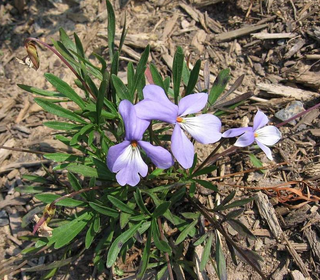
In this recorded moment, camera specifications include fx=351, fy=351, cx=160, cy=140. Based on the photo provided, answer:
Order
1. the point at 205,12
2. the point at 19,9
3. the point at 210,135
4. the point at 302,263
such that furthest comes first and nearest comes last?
the point at 19,9 → the point at 205,12 → the point at 302,263 → the point at 210,135

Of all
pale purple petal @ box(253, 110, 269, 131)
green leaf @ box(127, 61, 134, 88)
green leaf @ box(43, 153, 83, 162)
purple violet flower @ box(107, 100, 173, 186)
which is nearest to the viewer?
purple violet flower @ box(107, 100, 173, 186)

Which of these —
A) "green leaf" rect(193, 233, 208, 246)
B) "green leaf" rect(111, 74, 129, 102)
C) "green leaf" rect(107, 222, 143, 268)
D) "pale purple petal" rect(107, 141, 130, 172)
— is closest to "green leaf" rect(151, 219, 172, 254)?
"green leaf" rect(107, 222, 143, 268)

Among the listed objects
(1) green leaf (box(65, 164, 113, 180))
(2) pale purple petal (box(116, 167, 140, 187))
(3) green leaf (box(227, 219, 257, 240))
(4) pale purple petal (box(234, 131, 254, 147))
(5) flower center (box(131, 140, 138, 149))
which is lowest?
(3) green leaf (box(227, 219, 257, 240))

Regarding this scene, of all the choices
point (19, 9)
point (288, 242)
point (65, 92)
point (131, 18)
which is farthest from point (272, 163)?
point (19, 9)

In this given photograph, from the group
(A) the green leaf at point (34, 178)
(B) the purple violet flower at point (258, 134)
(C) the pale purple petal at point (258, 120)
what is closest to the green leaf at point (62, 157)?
(A) the green leaf at point (34, 178)

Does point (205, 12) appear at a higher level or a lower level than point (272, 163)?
→ higher

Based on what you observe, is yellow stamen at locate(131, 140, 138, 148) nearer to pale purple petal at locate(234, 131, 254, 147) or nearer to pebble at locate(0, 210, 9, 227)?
pale purple petal at locate(234, 131, 254, 147)

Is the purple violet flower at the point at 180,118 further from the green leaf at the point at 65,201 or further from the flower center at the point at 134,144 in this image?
the green leaf at the point at 65,201

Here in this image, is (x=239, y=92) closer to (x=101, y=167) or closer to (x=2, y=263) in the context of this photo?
(x=101, y=167)
